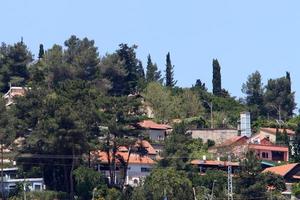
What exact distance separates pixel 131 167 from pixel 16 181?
13.2 metres

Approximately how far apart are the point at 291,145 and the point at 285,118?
44.9 feet

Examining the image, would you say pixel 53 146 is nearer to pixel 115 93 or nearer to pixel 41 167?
pixel 41 167

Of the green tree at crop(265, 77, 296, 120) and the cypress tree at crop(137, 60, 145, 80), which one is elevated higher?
the cypress tree at crop(137, 60, 145, 80)

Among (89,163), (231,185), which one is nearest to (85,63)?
(89,163)

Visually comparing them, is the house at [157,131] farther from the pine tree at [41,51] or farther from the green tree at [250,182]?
the green tree at [250,182]

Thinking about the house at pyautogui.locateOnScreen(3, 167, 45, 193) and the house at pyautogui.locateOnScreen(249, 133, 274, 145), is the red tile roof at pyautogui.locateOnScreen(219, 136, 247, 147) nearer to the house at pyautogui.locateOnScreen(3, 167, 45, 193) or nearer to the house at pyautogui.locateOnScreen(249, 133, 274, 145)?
the house at pyautogui.locateOnScreen(249, 133, 274, 145)

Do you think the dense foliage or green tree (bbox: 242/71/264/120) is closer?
the dense foliage

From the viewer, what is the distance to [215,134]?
97625mm

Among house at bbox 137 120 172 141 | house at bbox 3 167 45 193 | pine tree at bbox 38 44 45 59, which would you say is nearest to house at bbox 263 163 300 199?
house at bbox 137 120 172 141

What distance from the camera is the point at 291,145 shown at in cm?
9644

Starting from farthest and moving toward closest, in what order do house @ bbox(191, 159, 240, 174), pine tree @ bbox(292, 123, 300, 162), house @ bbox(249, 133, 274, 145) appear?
house @ bbox(249, 133, 274, 145) → pine tree @ bbox(292, 123, 300, 162) → house @ bbox(191, 159, 240, 174)

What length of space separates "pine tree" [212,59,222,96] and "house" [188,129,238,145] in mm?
Result: 14262

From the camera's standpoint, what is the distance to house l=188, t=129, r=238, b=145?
315ft

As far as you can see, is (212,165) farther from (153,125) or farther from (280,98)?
(280,98)
